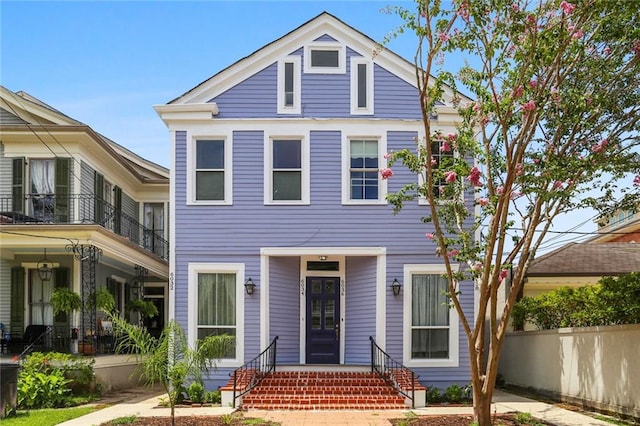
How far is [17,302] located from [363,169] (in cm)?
1019

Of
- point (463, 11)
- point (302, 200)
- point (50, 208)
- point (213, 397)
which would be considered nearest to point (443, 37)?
point (463, 11)

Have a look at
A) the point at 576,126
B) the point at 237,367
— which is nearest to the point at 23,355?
the point at 237,367

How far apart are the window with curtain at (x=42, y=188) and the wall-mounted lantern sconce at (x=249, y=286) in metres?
6.21

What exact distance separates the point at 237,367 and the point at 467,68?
28.1 ft

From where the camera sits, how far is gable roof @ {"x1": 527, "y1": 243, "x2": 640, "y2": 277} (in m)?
19.6

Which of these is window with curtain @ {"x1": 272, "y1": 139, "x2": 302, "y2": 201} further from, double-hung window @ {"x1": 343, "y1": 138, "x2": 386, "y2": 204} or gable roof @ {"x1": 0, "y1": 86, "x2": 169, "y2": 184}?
gable roof @ {"x1": 0, "y1": 86, "x2": 169, "y2": 184}

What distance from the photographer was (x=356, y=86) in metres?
16.7

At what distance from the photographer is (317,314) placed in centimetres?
1709

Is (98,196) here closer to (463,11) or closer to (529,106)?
(463,11)

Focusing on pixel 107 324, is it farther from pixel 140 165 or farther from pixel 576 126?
pixel 576 126

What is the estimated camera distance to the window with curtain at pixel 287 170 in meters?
16.5

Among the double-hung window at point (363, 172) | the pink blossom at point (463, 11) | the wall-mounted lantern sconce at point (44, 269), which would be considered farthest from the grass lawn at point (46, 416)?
the pink blossom at point (463, 11)

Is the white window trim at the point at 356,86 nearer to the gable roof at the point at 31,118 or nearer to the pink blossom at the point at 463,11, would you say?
the pink blossom at the point at 463,11

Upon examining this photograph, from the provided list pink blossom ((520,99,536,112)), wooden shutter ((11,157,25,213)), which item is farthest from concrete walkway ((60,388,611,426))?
wooden shutter ((11,157,25,213))
